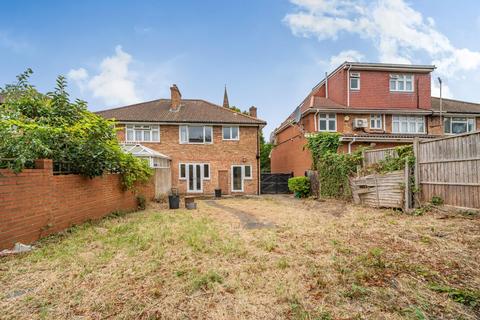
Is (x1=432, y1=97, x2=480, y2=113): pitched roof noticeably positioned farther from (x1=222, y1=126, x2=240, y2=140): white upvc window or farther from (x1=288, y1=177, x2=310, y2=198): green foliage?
(x1=222, y1=126, x2=240, y2=140): white upvc window

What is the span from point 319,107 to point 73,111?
15.6 meters

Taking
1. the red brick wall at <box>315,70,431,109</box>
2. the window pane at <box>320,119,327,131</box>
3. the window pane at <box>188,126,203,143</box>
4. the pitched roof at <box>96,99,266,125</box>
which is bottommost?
the window pane at <box>188,126,203,143</box>

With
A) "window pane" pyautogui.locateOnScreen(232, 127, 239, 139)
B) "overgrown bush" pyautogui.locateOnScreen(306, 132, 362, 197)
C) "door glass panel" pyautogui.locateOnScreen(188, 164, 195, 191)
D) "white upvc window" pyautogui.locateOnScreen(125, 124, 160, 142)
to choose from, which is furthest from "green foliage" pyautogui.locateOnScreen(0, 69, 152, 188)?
"window pane" pyautogui.locateOnScreen(232, 127, 239, 139)

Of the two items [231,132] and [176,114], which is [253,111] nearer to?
[231,132]

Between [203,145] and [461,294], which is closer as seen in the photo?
[461,294]

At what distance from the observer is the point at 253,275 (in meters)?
3.52

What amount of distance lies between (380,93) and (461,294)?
19977 mm

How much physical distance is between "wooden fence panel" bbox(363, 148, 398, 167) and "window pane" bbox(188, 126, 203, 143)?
451 inches

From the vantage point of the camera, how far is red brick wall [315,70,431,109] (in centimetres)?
1912

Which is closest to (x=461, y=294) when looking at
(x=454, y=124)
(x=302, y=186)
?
(x=302, y=186)

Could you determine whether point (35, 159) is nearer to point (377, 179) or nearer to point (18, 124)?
point (18, 124)

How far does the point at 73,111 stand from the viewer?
25.7ft

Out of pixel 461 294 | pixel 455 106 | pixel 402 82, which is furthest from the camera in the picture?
pixel 455 106

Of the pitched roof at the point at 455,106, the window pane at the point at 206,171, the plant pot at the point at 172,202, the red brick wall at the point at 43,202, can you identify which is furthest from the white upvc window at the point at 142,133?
the pitched roof at the point at 455,106
